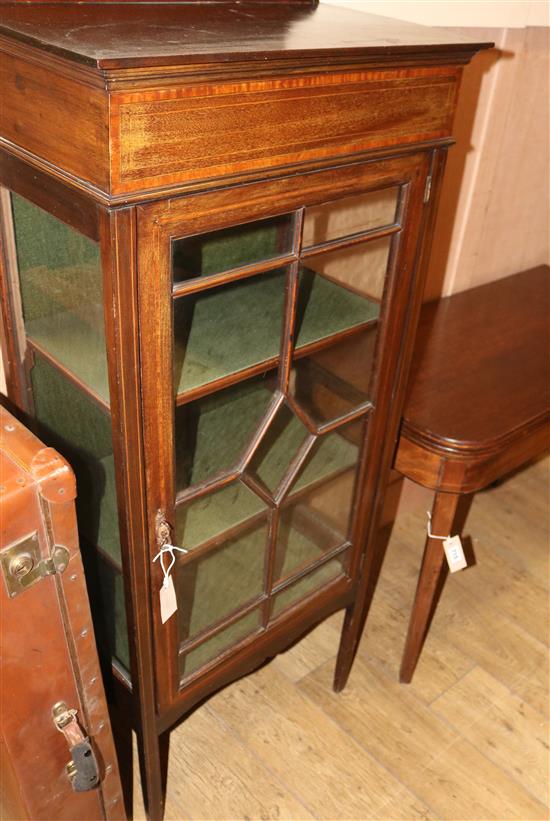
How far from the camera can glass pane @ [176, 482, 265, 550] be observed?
3.78 feet

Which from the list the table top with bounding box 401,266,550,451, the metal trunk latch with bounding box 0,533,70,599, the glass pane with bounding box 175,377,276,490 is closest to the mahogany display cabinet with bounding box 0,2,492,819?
the glass pane with bounding box 175,377,276,490

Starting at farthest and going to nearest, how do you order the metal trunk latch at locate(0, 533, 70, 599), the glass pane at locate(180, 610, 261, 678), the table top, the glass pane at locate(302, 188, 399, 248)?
the table top → the glass pane at locate(180, 610, 261, 678) → the glass pane at locate(302, 188, 399, 248) → the metal trunk latch at locate(0, 533, 70, 599)

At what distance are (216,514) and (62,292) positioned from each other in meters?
0.41

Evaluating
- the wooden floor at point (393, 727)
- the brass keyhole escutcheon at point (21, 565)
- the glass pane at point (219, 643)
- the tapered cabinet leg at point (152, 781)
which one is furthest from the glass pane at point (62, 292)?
the wooden floor at point (393, 727)

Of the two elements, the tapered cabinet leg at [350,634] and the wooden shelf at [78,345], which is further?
the tapered cabinet leg at [350,634]

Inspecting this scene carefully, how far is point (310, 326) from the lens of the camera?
45.0 inches

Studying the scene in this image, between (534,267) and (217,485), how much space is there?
1.55 m

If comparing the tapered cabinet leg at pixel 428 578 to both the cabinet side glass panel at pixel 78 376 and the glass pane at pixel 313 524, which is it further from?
the cabinet side glass panel at pixel 78 376

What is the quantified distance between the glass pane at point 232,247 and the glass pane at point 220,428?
187 millimetres

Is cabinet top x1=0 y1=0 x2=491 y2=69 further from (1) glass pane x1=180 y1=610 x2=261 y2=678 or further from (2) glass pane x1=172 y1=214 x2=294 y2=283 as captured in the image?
(1) glass pane x1=180 y1=610 x2=261 y2=678

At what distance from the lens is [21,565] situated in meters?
0.90

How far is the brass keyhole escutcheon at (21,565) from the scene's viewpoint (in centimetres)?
89

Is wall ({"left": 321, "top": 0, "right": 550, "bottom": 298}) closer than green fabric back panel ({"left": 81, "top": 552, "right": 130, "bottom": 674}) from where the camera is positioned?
No

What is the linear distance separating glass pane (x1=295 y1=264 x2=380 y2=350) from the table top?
1.27 ft
